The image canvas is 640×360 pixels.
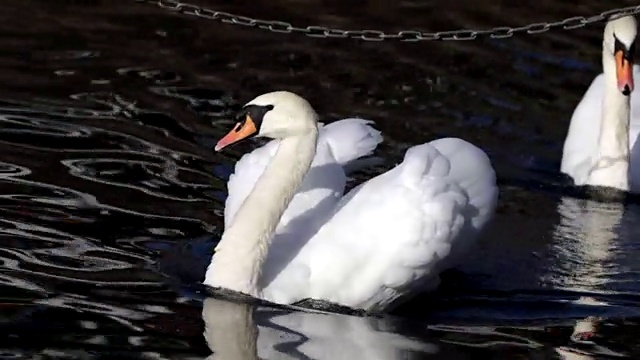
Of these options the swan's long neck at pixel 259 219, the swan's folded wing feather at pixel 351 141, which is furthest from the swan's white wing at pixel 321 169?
the swan's long neck at pixel 259 219

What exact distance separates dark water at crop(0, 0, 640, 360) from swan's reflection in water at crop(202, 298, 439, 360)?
0.05 ft

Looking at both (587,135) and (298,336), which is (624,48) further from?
(298,336)

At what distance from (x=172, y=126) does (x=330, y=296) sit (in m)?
3.55

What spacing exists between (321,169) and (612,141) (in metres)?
2.92

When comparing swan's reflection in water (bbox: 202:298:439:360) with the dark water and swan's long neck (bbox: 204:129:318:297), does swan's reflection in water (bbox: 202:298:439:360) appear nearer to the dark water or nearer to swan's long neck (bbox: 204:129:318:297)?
the dark water

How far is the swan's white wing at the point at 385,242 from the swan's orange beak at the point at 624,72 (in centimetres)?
275

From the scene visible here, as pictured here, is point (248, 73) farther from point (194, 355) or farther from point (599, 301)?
point (194, 355)

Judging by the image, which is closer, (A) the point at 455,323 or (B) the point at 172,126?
(A) the point at 455,323

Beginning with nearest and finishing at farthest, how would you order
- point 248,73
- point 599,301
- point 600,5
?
point 599,301 < point 248,73 < point 600,5

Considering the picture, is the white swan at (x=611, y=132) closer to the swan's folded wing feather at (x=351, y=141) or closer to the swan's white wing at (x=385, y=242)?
the swan's folded wing feather at (x=351, y=141)

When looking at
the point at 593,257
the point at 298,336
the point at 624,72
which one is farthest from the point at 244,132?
the point at 624,72

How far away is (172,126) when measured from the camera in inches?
436

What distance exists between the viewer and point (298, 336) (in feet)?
24.3

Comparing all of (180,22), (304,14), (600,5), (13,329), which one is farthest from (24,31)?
(13,329)
